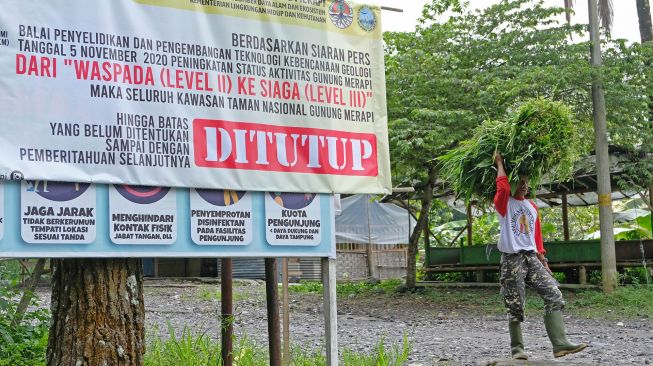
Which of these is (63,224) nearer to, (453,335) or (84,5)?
(84,5)

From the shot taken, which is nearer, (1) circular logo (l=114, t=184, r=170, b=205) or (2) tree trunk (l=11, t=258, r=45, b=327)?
(1) circular logo (l=114, t=184, r=170, b=205)

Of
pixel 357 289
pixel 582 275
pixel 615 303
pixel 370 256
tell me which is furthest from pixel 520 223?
pixel 370 256

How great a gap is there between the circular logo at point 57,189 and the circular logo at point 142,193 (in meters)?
0.21

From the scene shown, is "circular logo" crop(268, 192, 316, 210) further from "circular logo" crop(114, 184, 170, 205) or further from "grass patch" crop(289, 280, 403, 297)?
"grass patch" crop(289, 280, 403, 297)

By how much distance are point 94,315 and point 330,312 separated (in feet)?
4.89

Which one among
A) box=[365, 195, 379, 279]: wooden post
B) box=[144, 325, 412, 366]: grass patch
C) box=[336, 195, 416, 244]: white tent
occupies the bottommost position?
box=[144, 325, 412, 366]: grass patch

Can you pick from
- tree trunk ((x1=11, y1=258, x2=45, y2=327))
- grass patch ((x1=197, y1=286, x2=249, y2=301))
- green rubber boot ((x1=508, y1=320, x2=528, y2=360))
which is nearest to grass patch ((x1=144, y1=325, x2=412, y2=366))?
tree trunk ((x1=11, y1=258, x2=45, y2=327))

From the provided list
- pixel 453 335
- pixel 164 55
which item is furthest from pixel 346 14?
pixel 453 335

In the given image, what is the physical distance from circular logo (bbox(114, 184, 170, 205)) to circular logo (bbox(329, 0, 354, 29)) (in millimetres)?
1717

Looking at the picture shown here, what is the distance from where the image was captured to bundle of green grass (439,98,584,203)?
24.7ft

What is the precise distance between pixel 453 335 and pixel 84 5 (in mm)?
8532

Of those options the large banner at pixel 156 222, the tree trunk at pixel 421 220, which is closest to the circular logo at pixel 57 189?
the large banner at pixel 156 222

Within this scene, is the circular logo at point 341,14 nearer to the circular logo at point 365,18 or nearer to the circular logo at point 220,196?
the circular logo at point 365,18

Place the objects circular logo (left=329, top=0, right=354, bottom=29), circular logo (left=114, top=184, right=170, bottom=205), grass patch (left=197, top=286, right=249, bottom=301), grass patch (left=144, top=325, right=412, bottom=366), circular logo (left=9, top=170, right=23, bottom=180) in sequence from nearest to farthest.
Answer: circular logo (left=9, top=170, right=23, bottom=180)
circular logo (left=114, top=184, right=170, bottom=205)
circular logo (left=329, top=0, right=354, bottom=29)
grass patch (left=144, top=325, right=412, bottom=366)
grass patch (left=197, top=286, right=249, bottom=301)
